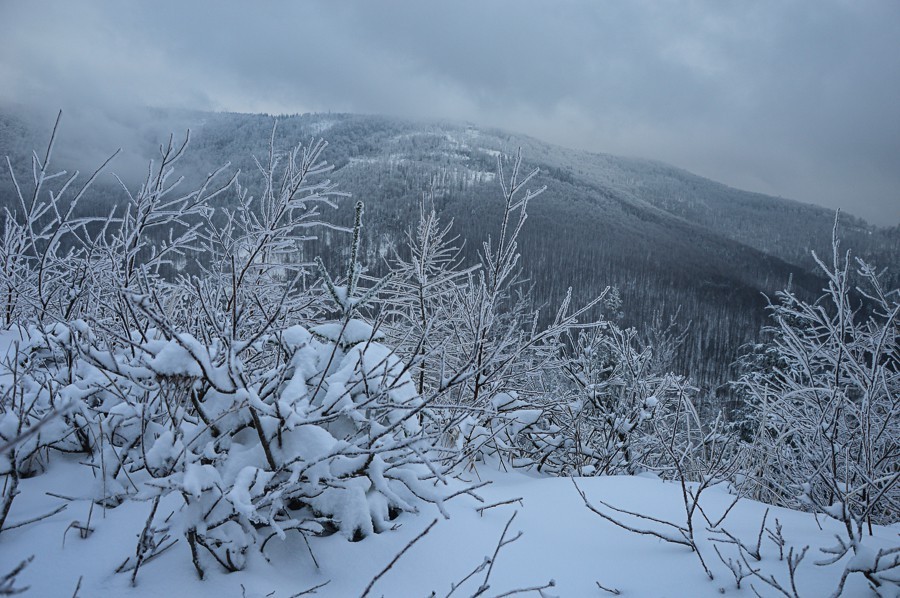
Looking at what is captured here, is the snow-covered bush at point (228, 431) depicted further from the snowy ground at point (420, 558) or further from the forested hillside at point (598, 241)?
the forested hillside at point (598, 241)

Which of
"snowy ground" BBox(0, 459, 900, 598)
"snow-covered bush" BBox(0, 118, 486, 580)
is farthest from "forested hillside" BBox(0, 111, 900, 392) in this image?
"snowy ground" BBox(0, 459, 900, 598)

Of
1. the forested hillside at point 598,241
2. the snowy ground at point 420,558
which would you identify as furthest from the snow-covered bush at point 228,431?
the forested hillside at point 598,241

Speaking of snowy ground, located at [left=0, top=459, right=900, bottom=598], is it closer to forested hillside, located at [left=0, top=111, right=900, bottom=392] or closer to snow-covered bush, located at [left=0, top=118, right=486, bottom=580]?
snow-covered bush, located at [left=0, top=118, right=486, bottom=580]

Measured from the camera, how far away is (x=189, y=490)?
1186mm

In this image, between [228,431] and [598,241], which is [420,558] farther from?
[598,241]

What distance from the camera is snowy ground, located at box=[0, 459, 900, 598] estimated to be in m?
1.33

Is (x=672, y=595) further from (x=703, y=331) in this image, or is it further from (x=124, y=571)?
(x=703, y=331)

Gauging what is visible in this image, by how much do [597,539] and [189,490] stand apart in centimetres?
161

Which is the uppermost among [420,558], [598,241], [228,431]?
[598,241]

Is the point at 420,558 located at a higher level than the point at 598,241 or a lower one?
lower

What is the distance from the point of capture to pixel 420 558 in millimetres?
1621

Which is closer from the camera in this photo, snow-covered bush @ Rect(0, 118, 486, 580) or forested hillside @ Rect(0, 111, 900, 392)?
snow-covered bush @ Rect(0, 118, 486, 580)

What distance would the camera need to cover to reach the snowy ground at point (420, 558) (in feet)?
4.36

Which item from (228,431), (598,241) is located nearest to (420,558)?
(228,431)
